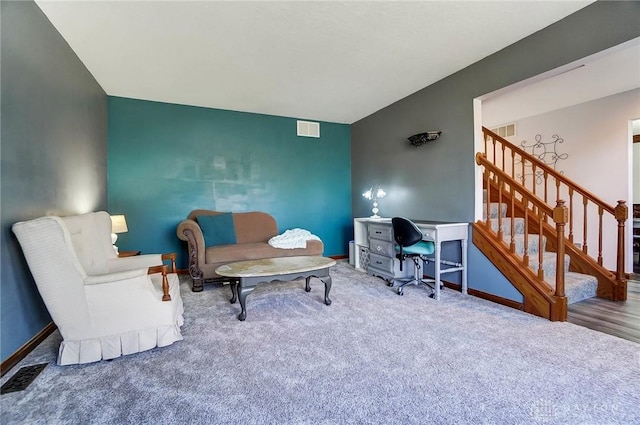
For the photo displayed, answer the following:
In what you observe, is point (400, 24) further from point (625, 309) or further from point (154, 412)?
point (625, 309)

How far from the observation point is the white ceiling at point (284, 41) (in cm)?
221

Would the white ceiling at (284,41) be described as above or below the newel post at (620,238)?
above

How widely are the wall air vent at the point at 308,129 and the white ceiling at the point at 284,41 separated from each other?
1224 mm

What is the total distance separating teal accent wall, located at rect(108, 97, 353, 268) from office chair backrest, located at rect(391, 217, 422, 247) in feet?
7.21

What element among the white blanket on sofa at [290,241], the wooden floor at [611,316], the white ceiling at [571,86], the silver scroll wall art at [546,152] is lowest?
the wooden floor at [611,316]

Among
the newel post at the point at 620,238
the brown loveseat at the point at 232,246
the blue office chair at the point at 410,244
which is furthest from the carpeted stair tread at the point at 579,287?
the brown loveseat at the point at 232,246

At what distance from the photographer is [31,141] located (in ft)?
6.80

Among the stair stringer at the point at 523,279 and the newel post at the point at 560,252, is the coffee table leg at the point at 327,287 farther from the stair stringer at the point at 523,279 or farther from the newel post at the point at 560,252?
the newel post at the point at 560,252

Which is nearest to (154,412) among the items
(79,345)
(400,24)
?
(79,345)

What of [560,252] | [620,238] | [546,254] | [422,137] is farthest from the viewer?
[422,137]

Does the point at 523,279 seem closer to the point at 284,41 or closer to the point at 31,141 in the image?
the point at 284,41

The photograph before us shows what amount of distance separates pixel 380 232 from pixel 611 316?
231 centimetres

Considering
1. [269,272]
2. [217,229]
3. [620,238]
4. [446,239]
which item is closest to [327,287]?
[269,272]

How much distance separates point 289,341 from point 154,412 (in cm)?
95
